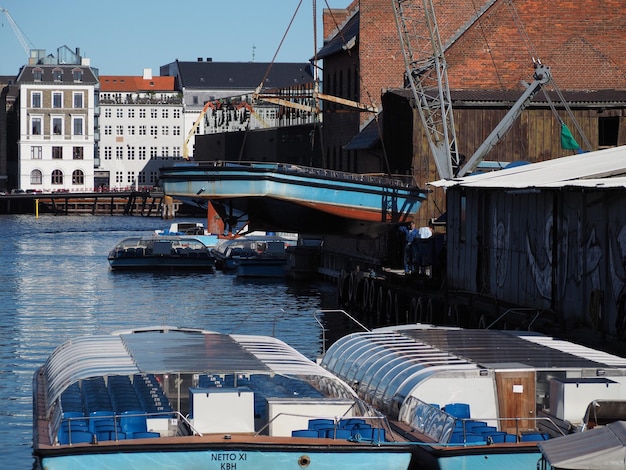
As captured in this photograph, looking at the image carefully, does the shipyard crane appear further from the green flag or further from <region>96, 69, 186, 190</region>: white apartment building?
<region>96, 69, 186, 190</region>: white apartment building

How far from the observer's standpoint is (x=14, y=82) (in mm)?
182625

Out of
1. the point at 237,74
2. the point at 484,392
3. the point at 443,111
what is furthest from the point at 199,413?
the point at 237,74

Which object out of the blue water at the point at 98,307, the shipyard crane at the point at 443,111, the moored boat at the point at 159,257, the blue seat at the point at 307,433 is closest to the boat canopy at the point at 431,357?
the blue seat at the point at 307,433

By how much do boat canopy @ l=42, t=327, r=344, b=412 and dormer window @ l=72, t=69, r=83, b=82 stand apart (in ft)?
471

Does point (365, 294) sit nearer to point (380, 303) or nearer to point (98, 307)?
point (380, 303)

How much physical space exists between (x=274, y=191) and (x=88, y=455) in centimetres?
3032

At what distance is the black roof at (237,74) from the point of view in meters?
183

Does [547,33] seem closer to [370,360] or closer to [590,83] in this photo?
[590,83]

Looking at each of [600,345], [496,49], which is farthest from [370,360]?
[496,49]

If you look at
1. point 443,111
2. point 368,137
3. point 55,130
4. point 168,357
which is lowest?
point 168,357

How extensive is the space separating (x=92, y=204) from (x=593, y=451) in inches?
5603

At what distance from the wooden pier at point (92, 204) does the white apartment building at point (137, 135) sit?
2683cm

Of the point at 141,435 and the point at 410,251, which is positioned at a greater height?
the point at 410,251

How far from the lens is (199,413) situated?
19.8 meters
